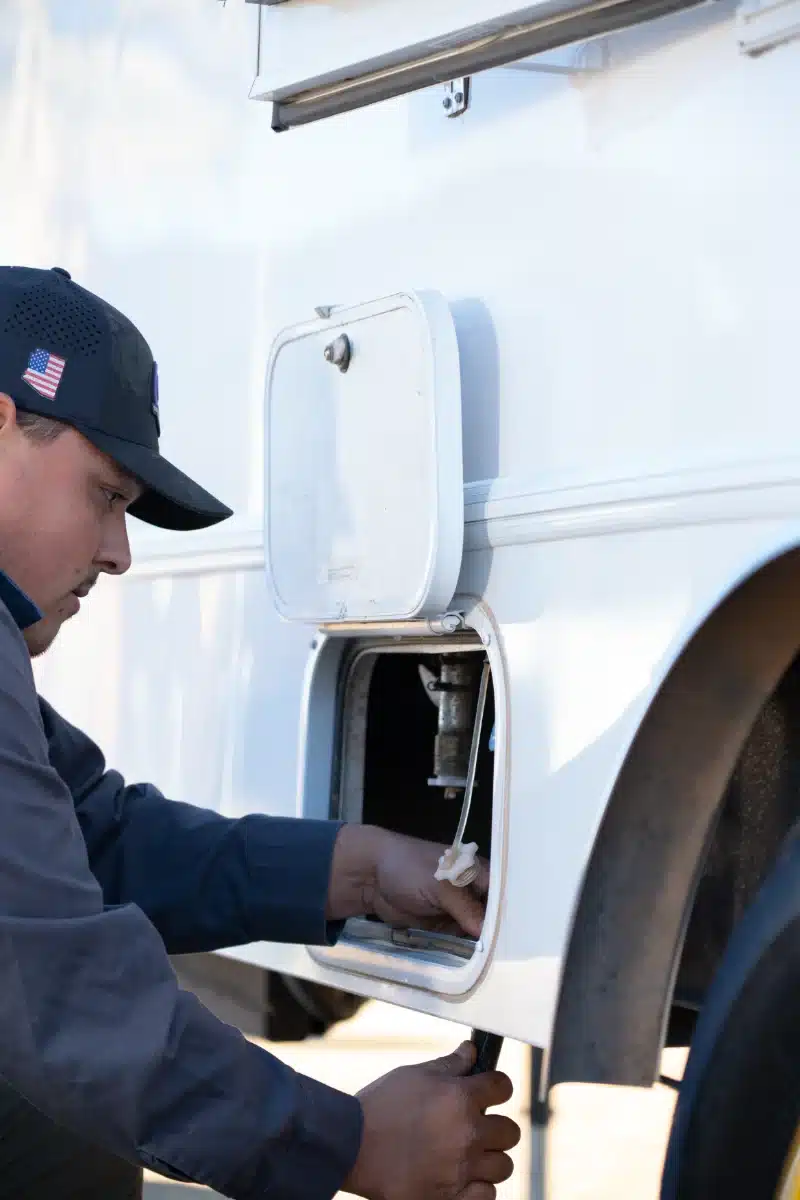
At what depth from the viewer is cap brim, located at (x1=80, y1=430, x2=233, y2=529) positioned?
1755 mm

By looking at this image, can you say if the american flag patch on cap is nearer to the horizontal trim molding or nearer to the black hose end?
the horizontal trim molding

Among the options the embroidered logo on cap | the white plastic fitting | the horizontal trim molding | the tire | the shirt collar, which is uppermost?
the embroidered logo on cap

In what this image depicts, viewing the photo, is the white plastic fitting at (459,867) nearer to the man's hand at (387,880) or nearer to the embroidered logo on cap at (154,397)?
the man's hand at (387,880)

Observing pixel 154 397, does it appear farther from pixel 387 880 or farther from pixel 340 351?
pixel 387 880

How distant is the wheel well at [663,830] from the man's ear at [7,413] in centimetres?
73

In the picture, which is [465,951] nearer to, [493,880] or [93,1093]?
[493,880]

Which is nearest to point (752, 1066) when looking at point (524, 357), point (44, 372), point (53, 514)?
point (524, 357)

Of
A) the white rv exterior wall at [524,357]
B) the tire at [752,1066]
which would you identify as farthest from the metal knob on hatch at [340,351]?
the tire at [752,1066]

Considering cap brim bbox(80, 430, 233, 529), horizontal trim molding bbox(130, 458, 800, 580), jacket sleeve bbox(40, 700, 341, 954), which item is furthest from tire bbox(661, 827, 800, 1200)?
cap brim bbox(80, 430, 233, 529)

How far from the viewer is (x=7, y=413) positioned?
5.55ft

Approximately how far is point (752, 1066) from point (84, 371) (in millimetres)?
975

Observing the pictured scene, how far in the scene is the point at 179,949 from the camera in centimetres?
215

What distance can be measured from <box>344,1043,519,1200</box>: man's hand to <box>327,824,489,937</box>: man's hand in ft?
0.84

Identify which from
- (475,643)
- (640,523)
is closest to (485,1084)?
(475,643)
